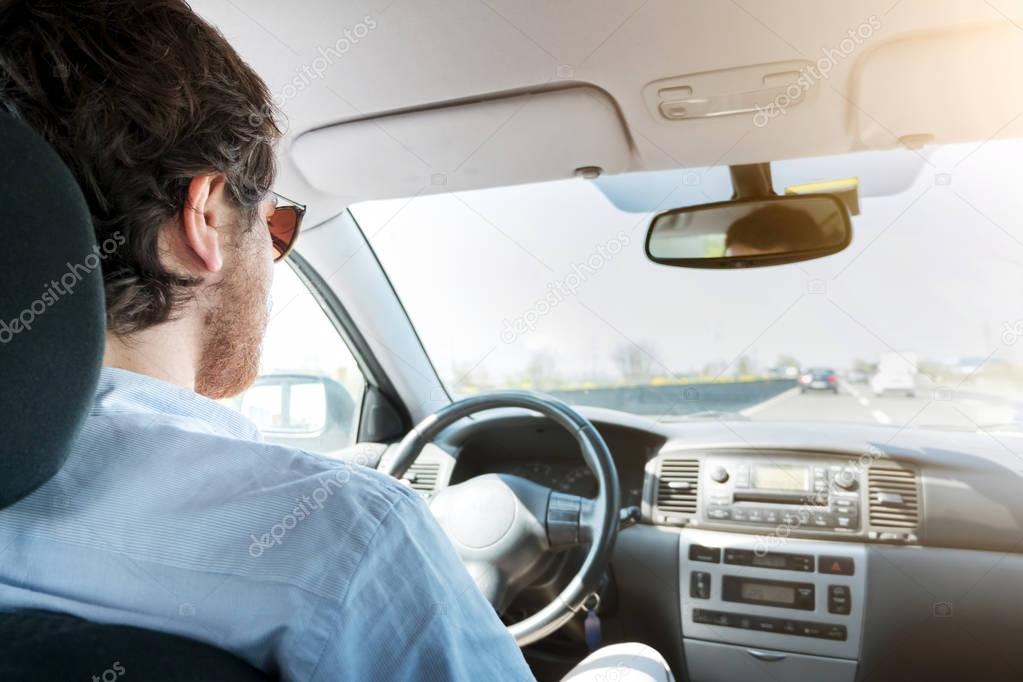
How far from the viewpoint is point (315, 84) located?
2.04m

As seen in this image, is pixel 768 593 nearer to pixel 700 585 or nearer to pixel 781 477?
pixel 700 585

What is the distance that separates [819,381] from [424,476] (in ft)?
46.6

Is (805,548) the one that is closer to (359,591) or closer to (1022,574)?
(1022,574)

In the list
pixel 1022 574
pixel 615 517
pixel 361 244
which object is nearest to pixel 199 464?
pixel 615 517

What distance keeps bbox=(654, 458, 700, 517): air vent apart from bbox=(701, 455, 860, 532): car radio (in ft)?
0.18

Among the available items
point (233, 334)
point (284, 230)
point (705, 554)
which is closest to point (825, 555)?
point (705, 554)

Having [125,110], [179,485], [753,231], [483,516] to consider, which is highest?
[753,231]

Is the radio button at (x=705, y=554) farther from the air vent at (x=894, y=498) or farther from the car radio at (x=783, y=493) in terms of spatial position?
the air vent at (x=894, y=498)

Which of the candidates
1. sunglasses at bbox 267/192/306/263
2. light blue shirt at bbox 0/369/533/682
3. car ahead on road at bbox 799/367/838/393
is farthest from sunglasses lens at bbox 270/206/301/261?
car ahead on road at bbox 799/367/838/393

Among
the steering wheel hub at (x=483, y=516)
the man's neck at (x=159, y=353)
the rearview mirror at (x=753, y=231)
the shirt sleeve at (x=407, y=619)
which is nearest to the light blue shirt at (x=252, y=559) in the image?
the shirt sleeve at (x=407, y=619)

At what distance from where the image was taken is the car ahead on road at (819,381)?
15.8 m

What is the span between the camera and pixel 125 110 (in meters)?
1.04

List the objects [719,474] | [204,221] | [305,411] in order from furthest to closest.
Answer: [305,411] < [719,474] < [204,221]

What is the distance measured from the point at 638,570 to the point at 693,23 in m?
1.96
